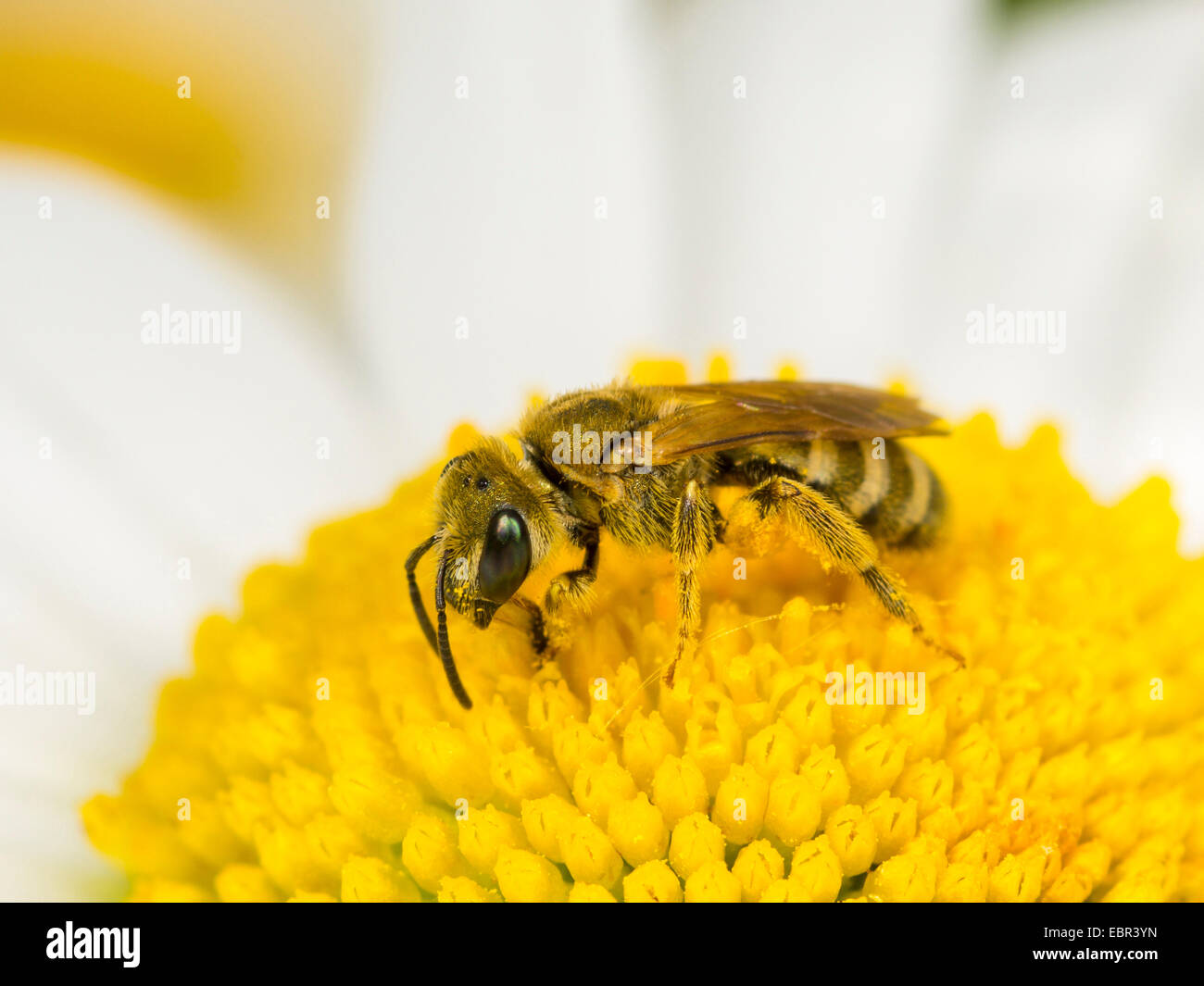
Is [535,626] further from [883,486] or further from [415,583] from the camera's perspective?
[883,486]

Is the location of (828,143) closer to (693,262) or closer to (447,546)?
(693,262)

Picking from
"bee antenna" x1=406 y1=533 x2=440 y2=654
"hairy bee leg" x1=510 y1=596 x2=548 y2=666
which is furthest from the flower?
"bee antenna" x1=406 y1=533 x2=440 y2=654

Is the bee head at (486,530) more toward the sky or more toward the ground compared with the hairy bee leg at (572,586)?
more toward the sky

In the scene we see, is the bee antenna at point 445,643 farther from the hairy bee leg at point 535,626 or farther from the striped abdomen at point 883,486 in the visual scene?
the striped abdomen at point 883,486

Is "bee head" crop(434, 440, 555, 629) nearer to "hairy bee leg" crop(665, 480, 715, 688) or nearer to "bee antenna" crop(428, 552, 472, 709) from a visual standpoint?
"bee antenna" crop(428, 552, 472, 709)

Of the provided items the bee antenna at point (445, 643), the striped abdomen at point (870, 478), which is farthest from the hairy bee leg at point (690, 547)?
the bee antenna at point (445, 643)
